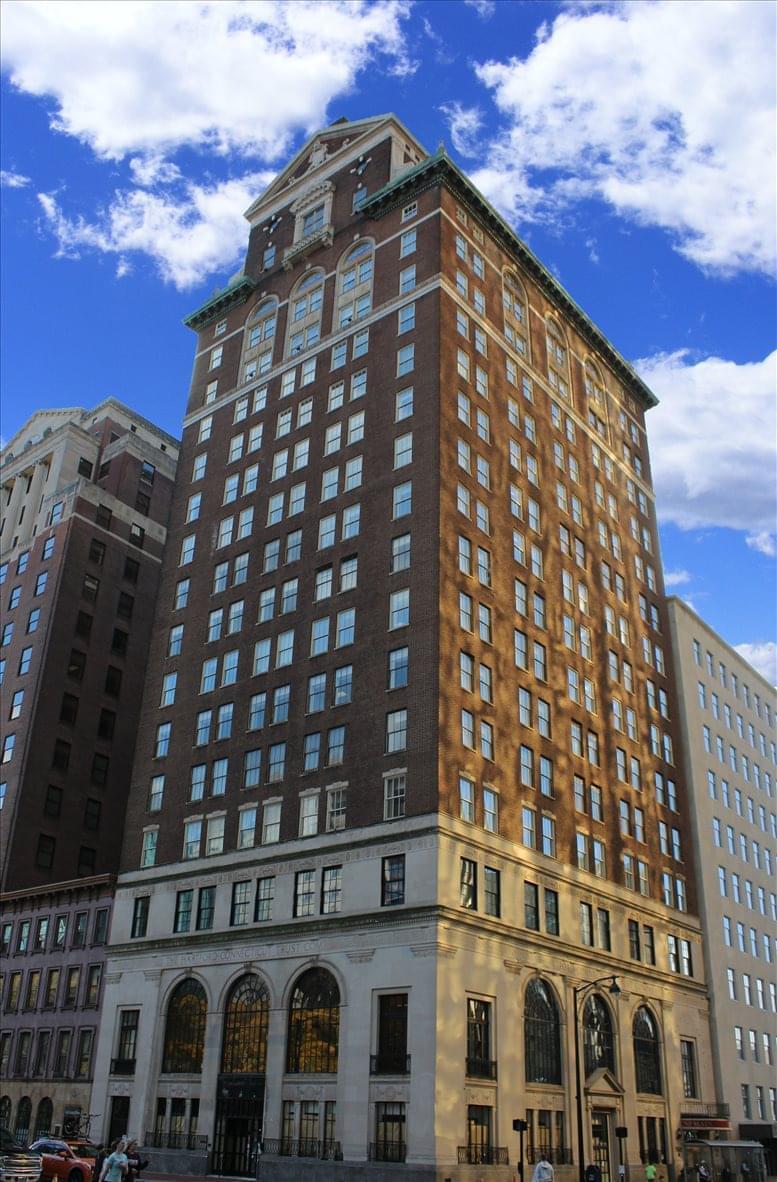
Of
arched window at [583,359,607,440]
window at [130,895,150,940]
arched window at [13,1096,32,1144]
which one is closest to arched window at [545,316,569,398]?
arched window at [583,359,607,440]

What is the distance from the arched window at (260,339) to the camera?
267 feet

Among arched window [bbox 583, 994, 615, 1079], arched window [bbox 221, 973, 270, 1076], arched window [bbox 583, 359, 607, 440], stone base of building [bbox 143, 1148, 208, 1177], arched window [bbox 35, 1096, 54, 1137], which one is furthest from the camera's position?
arched window [bbox 583, 359, 607, 440]

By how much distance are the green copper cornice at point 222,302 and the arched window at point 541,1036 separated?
187ft

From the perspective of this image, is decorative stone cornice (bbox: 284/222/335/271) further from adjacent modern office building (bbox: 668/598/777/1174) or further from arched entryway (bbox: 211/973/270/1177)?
arched entryway (bbox: 211/973/270/1177)

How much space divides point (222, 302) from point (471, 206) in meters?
22.7

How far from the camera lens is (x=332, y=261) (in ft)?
262

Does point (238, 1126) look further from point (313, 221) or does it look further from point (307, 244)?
point (313, 221)

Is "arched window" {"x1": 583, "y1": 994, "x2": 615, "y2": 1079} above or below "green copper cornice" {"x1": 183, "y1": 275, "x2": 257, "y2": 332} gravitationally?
below

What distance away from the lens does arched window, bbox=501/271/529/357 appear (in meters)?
77.7

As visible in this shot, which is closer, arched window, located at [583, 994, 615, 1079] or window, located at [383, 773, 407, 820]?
window, located at [383, 773, 407, 820]

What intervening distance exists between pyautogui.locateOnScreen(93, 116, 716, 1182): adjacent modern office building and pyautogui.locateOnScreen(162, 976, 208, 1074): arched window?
0.25 meters

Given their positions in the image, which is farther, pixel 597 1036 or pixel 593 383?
pixel 593 383

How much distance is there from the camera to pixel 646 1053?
65312 mm

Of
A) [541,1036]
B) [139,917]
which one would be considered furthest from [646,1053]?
[139,917]
